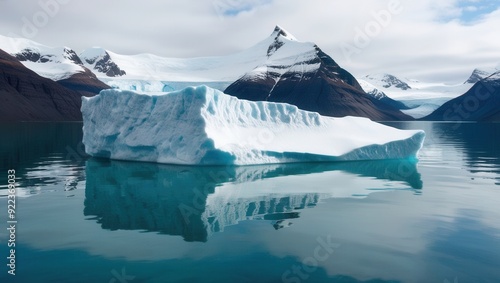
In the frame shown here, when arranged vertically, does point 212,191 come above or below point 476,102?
below

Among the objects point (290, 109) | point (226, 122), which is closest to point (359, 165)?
point (290, 109)

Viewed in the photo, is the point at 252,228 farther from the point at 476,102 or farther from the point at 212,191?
the point at 476,102

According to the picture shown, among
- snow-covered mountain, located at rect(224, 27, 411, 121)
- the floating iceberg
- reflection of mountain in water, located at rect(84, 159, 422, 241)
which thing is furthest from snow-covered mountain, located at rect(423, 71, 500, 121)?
reflection of mountain in water, located at rect(84, 159, 422, 241)

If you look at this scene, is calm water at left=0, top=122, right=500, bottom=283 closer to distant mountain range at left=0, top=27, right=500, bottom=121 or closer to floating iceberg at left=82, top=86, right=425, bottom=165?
floating iceberg at left=82, top=86, right=425, bottom=165

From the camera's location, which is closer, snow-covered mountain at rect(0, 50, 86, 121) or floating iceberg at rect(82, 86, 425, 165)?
floating iceberg at rect(82, 86, 425, 165)

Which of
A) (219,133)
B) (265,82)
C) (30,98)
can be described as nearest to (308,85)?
(265,82)
